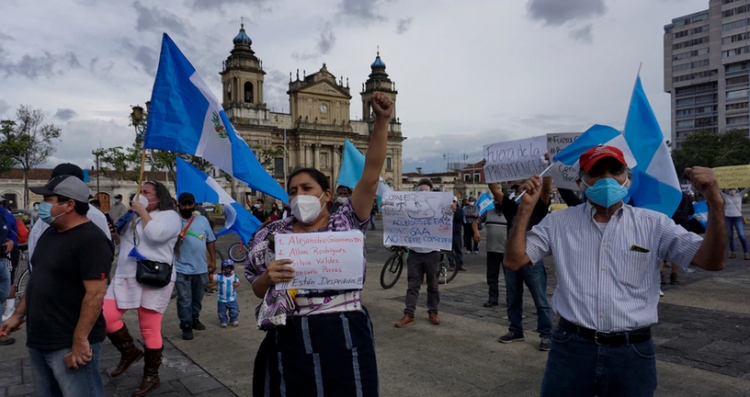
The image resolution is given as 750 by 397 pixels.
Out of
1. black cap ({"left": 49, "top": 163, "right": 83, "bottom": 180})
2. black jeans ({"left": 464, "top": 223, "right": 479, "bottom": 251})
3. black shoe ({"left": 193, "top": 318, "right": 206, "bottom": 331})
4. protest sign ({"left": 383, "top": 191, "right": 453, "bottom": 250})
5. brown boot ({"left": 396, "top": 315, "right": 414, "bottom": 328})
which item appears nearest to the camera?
black cap ({"left": 49, "top": 163, "right": 83, "bottom": 180})

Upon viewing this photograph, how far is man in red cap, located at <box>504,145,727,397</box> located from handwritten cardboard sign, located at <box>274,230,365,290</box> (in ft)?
2.86

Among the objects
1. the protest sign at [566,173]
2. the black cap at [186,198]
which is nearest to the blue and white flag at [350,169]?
the black cap at [186,198]

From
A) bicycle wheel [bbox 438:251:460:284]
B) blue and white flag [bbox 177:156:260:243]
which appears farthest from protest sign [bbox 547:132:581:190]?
bicycle wheel [bbox 438:251:460:284]

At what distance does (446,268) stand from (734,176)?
6.28 metres

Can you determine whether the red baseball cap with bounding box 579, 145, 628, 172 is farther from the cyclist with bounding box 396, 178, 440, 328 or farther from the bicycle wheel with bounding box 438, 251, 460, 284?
the bicycle wheel with bounding box 438, 251, 460, 284

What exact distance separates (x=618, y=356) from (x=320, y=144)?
6815 cm

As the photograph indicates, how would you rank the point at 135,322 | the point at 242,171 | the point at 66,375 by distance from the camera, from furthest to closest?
the point at 135,322 → the point at 242,171 → the point at 66,375

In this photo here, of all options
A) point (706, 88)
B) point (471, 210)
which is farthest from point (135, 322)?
point (706, 88)

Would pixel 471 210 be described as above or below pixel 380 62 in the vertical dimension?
below

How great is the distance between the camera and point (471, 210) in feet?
51.4

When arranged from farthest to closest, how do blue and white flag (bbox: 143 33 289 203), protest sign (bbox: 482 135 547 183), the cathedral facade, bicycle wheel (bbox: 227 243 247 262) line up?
1. the cathedral facade
2. bicycle wheel (bbox: 227 243 247 262)
3. blue and white flag (bbox: 143 33 289 203)
4. protest sign (bbox: 482 135 547 183)

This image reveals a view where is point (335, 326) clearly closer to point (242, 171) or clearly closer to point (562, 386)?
point (562, 386)

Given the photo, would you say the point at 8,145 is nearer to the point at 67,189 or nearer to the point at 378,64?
the point at 67,189

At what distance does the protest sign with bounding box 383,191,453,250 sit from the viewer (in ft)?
24.2
